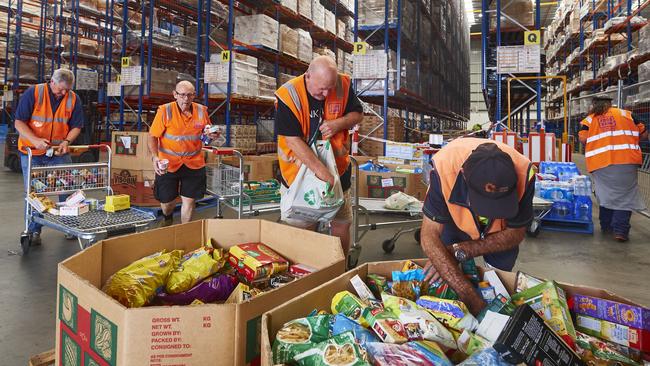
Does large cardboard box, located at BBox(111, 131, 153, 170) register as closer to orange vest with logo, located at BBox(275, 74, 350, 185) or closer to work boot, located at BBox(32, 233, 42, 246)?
work boot, located at BBox(32, 233, 42, 246)

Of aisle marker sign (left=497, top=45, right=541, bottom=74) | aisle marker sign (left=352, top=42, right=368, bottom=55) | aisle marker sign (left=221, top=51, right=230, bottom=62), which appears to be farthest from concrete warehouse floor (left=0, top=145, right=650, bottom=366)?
aisle marker sign (left=221, top=51, right=230, bottom=62)

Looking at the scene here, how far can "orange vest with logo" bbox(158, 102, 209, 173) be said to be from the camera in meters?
4.28

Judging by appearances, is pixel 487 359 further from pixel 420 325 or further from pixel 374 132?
pixel 374 132

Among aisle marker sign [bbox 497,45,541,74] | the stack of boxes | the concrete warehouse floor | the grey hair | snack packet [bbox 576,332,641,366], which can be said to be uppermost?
the stack of boxes

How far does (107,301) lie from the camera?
4.07 ft

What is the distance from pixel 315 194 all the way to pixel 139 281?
3.78 ft

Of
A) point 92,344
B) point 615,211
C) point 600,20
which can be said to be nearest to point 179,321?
point 92,344

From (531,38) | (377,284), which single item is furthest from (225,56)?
(377,284)

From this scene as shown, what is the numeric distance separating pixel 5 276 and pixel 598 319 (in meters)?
3.94

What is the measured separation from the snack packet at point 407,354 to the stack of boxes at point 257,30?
819 centimetres

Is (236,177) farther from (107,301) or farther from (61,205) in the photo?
(107,301)

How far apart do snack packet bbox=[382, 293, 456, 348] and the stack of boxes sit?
26.2 ft

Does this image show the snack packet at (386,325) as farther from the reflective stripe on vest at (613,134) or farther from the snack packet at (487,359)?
the reflective stripe on vest at (613,134)

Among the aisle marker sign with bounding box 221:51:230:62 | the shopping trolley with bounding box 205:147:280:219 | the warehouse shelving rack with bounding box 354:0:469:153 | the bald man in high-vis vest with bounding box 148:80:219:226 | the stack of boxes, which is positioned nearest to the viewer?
the bald man in high-vis vest with bounding box 148:80:219:226
